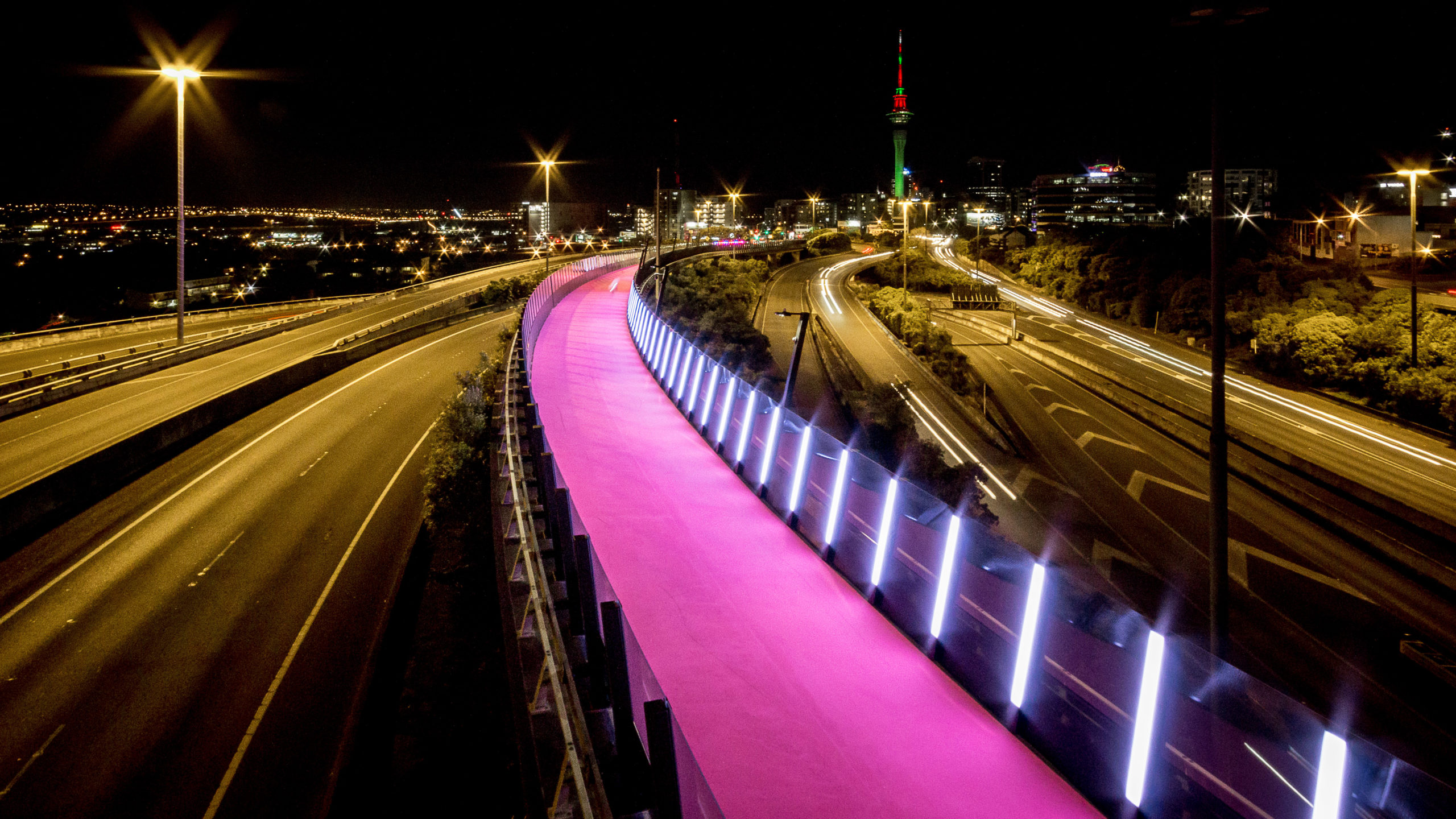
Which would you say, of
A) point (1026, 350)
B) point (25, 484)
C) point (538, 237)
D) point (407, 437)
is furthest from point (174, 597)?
point (538, 237)

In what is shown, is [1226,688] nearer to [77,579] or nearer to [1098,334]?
[77,579]

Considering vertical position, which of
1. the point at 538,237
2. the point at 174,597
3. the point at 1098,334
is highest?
the point at 538,237

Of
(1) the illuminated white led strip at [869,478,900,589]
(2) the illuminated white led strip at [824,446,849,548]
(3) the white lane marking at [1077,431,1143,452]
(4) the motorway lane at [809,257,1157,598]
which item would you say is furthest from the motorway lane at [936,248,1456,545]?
(1) the illuminated white led strip at [869,478,900,589]

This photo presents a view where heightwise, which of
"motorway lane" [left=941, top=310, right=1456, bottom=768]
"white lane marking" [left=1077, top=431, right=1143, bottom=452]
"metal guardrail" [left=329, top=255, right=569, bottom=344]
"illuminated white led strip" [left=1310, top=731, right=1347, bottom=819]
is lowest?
"motorway lane" [left=941, top=310, right=1456, bottom=768]

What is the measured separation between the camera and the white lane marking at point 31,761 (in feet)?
23.0

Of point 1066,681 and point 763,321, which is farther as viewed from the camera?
point 763,321

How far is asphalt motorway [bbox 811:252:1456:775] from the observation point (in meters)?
14.3

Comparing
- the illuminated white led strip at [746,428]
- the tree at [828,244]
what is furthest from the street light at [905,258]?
the illuminated white led strip at [746,428]

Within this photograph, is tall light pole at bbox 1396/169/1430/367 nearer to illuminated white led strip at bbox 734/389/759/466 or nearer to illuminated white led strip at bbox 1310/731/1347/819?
illuminated white led strip at bbox 734/389/759/466

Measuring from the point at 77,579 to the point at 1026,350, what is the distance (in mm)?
40746

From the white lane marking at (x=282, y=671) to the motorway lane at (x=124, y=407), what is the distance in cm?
535

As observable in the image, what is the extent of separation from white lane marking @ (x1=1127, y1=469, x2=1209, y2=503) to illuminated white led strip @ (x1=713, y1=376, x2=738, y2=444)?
16623 mm

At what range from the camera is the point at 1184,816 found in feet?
12.8

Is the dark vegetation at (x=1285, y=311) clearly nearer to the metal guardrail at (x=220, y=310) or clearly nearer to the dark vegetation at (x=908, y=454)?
the dark vegetation at (x=908, y=454)
